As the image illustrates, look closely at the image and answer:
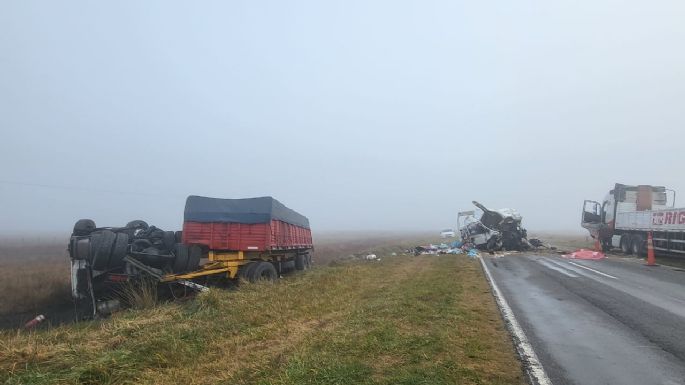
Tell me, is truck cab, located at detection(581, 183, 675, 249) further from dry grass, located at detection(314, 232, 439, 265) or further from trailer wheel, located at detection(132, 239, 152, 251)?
trailer wheel, located at detection(132, 239, 152, 251)

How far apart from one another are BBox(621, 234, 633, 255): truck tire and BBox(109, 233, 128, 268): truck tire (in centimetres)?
2573

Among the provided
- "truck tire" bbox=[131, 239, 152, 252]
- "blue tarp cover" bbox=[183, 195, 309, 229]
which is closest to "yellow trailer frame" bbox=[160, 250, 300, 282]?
"blue tarp cover" bbox=[183, 195, 309, 229]

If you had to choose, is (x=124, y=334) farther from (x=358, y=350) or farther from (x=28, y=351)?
(x=358, y=350)

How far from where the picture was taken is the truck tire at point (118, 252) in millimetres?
11648

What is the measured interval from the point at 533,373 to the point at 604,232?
28541mm

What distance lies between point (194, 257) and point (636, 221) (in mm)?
23492

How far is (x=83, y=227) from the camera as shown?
1259 cm

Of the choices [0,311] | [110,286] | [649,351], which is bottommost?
[0,311]

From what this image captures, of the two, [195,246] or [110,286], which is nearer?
[110,286]

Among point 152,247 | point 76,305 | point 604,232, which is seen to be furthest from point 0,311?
point 604,232

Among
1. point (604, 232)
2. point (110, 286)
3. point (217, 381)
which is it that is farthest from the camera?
point (604, 232)

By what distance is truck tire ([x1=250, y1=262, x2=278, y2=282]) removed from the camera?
44.3ft

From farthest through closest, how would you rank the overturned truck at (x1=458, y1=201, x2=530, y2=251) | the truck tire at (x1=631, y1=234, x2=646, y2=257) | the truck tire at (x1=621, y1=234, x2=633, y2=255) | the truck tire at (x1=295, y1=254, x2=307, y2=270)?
the overturned truck at (x1=458, y1=201, x2=530, y2=251) → the truck tire at (x1=621, y1=234, x2=633, y2=255) → the truck tire at (x1=631, y1=234, x2=646, y2=257) → the truck tire at (x1=295, y1=254, x2=307, y2=270)

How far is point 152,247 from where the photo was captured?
12789 mm
